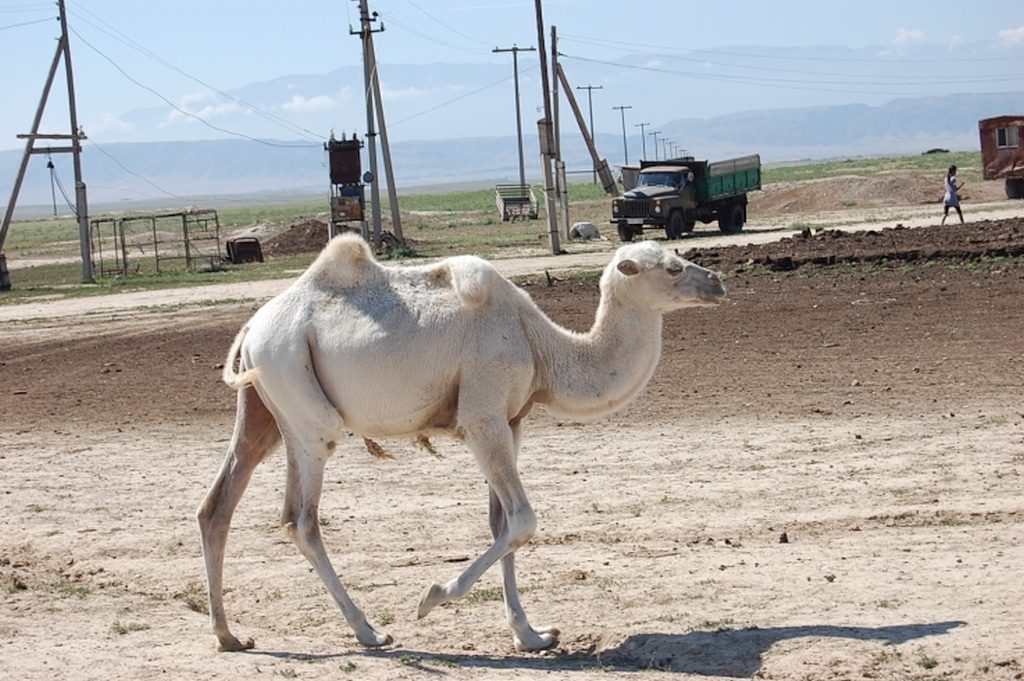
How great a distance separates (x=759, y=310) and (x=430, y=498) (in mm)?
9659

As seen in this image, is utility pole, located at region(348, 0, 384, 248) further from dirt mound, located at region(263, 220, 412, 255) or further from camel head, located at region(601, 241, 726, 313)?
camel head, located at region(601, 241, 726, 313)

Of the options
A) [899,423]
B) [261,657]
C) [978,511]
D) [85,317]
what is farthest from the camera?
[85,317]

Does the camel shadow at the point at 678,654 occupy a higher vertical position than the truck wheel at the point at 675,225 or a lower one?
lower

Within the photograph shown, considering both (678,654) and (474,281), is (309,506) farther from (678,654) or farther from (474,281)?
(678,654)

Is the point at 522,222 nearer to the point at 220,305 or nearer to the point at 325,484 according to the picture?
the point at 220,305

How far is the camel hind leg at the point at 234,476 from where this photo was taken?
8812 millimetres

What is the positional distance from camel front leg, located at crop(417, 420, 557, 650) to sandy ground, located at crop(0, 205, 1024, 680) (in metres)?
0.16

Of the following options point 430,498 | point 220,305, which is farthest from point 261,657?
point 220,305

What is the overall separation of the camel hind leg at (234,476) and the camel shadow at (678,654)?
1.10 metres

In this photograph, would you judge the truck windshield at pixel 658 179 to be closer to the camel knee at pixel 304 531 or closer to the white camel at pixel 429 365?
the white camel at pixel 429 365

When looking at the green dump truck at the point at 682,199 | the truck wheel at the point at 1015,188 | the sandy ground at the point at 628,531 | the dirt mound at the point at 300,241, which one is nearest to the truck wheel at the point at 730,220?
the green dump truck at the point at 682,199

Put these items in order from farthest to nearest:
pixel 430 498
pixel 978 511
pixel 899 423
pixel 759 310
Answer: pixel 759 310
pixel 899 423
pixel 430 498
pixel 978 511

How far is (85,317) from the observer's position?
28172mm

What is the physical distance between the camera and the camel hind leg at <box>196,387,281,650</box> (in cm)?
881
